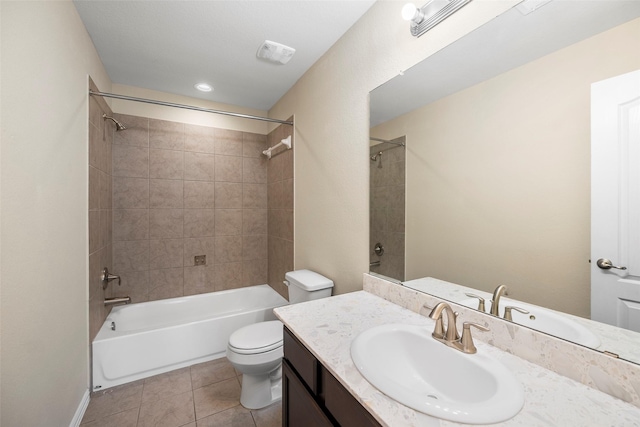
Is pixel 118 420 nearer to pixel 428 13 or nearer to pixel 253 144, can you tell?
pixel 253 144

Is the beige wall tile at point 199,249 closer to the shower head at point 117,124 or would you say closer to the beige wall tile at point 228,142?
the beige wall tile at point 228,142

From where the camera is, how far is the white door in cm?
63

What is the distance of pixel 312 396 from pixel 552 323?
2.65ft

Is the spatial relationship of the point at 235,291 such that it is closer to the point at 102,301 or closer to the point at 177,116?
the point at 102,301

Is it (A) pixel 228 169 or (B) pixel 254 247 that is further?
(B) pixel 254 247

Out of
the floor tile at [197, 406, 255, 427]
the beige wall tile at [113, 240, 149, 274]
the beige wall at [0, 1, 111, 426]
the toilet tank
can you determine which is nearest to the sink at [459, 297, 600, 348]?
the toilet tank

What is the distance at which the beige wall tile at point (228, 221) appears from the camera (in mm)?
2869

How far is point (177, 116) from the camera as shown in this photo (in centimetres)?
266

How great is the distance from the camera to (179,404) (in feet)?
5.58

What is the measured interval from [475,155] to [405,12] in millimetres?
716

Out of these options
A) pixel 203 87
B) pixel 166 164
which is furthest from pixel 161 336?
pixel 203 87

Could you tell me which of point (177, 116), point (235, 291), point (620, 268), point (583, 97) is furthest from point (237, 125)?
point (620, 268)

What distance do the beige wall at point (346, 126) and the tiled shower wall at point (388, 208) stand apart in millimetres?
66

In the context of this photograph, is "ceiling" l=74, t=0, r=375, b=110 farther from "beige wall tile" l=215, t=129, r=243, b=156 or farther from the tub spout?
the tub spout
